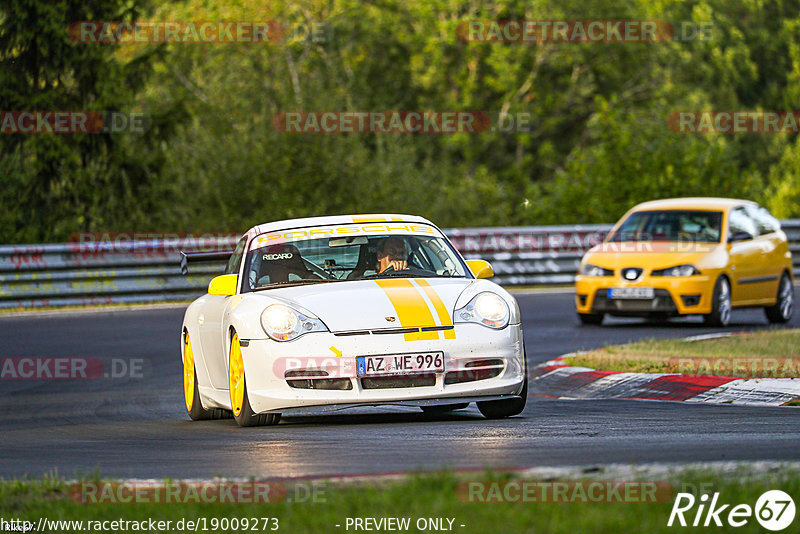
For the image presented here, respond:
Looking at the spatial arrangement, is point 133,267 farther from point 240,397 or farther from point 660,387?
point 240,397

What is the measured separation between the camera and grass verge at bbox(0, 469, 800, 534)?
5.42m

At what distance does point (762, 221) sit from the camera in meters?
20.6

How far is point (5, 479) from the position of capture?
7363mm

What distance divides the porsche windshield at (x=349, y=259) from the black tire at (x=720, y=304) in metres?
8.67

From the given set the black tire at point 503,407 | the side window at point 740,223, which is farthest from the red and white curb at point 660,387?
the side window at point 740,223

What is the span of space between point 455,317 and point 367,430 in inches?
37.7

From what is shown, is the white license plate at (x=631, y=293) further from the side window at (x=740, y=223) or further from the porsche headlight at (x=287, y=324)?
the porsche headlight at (x=287, y=324)

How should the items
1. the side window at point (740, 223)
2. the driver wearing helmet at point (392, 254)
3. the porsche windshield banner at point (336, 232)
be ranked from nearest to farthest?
the driver wearing helmet at point (392, 254) → the porsche windshield banner at point (336, 232) → the side window at point (740, 223)

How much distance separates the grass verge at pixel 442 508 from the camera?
5418 millimetres

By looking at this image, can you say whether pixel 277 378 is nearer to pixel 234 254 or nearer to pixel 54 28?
pixel 234 254

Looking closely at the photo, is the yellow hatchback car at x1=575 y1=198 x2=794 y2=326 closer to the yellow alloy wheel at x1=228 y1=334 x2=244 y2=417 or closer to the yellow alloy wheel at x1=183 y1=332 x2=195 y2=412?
the yellow alloy wheel at x1=183 y1=332 x2=195 y2=412

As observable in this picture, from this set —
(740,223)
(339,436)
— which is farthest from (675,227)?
(339,436)

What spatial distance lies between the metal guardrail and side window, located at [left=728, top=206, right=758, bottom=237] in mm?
6597

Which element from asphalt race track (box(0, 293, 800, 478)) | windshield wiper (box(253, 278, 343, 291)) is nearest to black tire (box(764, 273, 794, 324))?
asphalt race track (box(0, 293, 800, 478))
